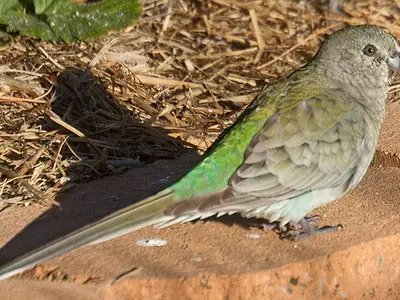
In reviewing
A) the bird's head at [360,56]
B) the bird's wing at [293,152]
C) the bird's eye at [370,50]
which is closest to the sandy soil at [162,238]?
the bird's wing at [293,152]

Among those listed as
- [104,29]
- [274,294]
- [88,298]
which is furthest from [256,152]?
[104,29]

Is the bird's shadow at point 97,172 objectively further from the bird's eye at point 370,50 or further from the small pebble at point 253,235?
the bird's eye at point 370,50

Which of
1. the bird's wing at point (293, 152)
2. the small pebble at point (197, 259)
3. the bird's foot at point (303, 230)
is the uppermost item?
the bird's wing at point (293, 152)

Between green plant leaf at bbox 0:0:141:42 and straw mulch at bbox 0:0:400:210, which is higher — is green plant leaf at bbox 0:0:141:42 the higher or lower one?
the higher one

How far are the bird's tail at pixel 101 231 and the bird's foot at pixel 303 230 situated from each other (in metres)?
0.74

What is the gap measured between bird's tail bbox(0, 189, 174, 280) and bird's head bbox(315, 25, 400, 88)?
1.38 m

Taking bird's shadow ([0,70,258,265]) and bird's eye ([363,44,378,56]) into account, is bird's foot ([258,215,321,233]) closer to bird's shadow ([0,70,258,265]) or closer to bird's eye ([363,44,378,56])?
bird's shadow ([0,70,258,265])

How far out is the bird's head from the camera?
5102 millimetres

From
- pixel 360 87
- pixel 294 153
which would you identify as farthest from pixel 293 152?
pixel 360 87

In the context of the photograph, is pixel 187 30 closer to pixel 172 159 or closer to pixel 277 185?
pixel 172 159

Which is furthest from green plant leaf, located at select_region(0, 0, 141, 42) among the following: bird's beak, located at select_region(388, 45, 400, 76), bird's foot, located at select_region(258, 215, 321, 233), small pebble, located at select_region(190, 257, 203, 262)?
small pebble, located at select_region(190, 257, 203, 262)

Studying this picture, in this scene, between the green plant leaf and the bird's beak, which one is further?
the green plant leaf

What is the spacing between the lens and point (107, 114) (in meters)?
6.10

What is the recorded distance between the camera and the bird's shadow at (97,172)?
476cm
